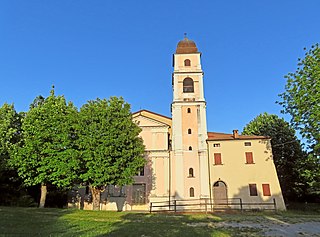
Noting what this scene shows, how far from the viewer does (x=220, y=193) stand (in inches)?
1086

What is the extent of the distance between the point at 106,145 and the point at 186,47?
57.3 ft

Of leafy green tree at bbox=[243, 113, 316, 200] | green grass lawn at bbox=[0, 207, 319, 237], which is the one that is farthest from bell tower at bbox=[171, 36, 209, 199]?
green grass lawn at bbox=[0, 207, 319, 237]

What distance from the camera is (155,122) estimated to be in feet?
102

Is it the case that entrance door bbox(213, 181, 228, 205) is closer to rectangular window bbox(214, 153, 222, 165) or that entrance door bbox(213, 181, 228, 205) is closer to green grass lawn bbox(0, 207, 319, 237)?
Result: rectangular window bbox(214, 153, 222, 165)

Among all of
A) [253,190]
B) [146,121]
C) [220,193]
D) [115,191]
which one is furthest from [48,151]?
[253,190]

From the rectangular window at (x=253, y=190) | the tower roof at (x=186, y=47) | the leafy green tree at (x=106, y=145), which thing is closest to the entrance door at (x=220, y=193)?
the rectangular window at (x=253, y=190)

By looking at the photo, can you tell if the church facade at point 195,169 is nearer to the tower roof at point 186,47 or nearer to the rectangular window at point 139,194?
the rectangular window at point 139,194

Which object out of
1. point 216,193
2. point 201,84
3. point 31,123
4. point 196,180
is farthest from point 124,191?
point 201,84

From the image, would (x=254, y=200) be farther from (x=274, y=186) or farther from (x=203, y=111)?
(x=203, y=111)

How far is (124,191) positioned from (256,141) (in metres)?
14.8

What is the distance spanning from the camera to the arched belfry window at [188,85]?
1239 inches

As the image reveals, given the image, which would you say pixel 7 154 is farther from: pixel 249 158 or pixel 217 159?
pixel 249 158

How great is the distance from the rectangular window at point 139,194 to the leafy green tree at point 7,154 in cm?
1090

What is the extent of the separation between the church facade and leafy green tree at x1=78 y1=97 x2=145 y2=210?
5.38 metres
